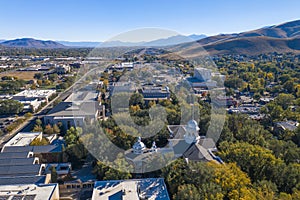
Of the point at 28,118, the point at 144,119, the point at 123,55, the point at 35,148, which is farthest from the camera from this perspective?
the point at 123,55

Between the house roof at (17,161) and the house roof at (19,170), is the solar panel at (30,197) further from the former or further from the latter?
the house roof at (17,161)

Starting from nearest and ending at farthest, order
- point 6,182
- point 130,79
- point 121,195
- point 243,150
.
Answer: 1. point 121,195
2. point 6,182
3. point 243,150
4. point 130,79

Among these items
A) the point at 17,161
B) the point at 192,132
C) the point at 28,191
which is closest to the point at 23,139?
the point at 17,161

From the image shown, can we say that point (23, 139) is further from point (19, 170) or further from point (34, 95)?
point (34, 95)

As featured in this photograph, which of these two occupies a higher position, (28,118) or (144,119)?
(144,119)

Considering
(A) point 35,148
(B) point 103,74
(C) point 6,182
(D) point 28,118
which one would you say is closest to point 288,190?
(C) point 6,182

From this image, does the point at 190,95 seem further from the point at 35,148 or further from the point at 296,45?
the point at 296,45
